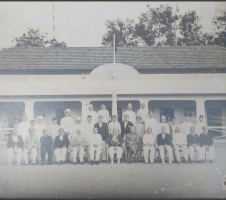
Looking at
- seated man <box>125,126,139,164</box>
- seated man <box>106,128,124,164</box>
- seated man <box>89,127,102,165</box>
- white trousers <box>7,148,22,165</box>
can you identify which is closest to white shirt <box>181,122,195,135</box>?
seated man <box>125,126,139,164</box>

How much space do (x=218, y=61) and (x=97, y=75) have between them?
6.66 ft

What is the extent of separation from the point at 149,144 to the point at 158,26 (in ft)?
6.54

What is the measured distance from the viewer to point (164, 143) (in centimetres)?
468

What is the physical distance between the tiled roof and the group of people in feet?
3.26

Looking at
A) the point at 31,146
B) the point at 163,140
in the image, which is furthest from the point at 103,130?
the point at 31,146

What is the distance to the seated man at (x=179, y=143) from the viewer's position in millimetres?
4620

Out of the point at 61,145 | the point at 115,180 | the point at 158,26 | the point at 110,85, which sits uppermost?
the point at 158,26

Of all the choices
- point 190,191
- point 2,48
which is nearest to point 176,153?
point 190,191

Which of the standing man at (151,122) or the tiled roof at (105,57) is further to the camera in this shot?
the tiled roof at (105,57)

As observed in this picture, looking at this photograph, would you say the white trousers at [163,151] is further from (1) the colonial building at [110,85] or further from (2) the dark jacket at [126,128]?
(2) the dark jacket at [126,128]

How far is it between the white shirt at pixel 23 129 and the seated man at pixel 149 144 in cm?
170

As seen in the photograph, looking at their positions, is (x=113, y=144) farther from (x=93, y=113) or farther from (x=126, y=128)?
(x=93, y=113)

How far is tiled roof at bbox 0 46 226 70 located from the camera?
5.14m

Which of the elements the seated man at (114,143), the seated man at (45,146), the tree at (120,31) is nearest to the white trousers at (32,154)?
the seated man at (45,146)
